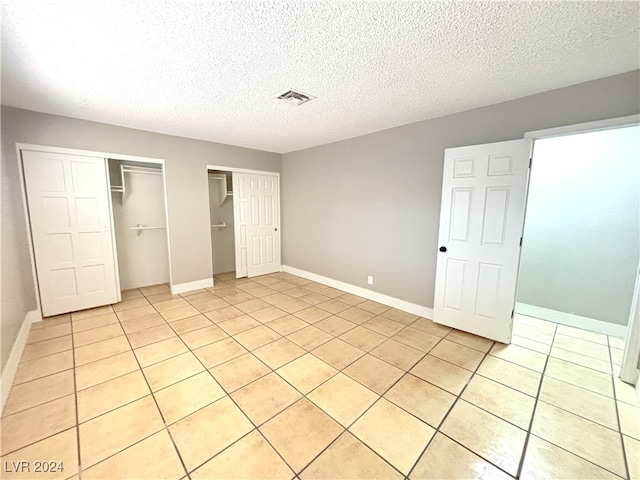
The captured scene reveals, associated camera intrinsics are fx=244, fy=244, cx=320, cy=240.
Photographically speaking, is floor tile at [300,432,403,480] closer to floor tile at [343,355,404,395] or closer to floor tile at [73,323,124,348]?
floor tile at [343,355,404,395]

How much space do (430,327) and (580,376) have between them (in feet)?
4.16

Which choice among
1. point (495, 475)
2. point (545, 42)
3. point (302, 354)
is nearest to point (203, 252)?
point (302, 354)

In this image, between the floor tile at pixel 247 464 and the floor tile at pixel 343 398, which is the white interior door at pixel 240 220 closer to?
the floor tile at pixel 343 398

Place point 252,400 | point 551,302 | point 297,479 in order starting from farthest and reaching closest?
point 551,302
point 252,400
point 297,479

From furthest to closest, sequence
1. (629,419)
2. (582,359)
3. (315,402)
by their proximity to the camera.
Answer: (582,359) < (315,402) < (629,419)

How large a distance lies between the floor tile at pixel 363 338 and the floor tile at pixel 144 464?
1701 mm

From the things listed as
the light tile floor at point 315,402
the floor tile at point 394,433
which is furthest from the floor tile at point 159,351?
the floor tile at point 394,433

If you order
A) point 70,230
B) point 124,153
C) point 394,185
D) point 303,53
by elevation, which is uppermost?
point 303,53

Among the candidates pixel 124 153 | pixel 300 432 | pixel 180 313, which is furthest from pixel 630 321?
pixel 124 153

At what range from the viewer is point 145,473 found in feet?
4.32

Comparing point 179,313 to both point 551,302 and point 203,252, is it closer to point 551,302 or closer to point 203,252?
point 203,252

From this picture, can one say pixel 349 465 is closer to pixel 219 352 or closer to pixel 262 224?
pixel 219 352

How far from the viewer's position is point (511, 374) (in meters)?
2.15

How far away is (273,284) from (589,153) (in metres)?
4.77
